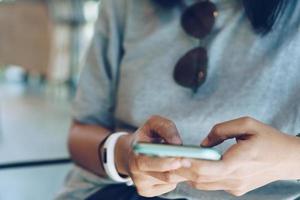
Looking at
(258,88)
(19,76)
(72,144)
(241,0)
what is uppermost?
(241,0)

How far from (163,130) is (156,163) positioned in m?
0.06

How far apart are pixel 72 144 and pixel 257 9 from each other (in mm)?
345

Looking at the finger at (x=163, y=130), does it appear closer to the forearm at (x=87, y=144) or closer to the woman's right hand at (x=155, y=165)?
the woman's right hand at (x=155, y=165)

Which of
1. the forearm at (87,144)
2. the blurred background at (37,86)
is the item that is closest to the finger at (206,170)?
the forearm at (87,144)

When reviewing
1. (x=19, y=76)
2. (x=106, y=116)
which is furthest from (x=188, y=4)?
(x=19, y=76)

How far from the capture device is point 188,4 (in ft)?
2.27

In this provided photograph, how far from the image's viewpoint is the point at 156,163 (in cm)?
46

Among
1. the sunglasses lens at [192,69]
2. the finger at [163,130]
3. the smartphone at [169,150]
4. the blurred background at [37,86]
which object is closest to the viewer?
the smartphone at [169,150]

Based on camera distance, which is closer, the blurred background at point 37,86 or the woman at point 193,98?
the woman at point 193,98

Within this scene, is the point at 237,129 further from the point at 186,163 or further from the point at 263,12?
the point at 263,12

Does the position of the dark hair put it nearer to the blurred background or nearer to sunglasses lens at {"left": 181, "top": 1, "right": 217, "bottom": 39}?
sunglasses lens at {"left": 181, "top": 1, "right": 217, "bottom": 39}

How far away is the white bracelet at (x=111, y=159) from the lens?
64 centimetres

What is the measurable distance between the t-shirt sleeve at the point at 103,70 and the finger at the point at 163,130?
0.71 feet

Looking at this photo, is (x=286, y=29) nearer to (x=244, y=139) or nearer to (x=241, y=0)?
(x=241, y=0)
